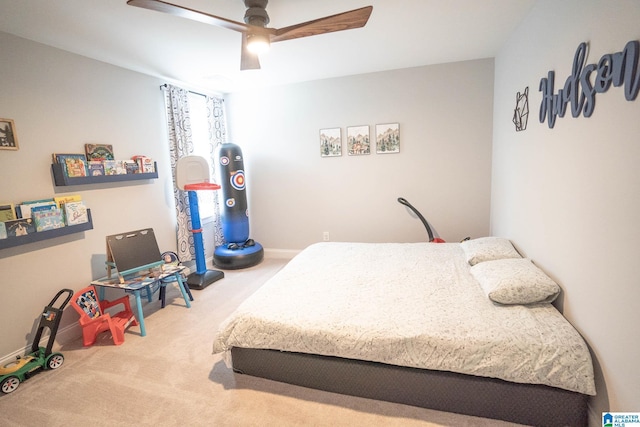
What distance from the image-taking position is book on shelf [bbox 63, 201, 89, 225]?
8.17 feet

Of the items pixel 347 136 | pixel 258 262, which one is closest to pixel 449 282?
pixel 347 136

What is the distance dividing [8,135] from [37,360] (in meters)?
1.68

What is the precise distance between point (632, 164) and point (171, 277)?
132 inches

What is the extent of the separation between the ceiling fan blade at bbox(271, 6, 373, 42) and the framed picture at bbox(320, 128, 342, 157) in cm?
205

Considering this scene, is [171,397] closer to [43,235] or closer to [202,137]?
[43,235]

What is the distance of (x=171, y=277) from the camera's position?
116 inches

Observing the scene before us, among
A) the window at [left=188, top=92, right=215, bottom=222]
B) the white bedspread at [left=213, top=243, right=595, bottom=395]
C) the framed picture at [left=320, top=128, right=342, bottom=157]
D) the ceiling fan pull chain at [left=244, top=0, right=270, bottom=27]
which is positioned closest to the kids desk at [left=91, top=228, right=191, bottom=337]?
the white bedspread at [left=213, top=243, right=595, bottom=395]

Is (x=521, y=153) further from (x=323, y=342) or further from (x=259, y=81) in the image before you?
(x=259, y=81)

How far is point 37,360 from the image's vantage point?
2.13 metres

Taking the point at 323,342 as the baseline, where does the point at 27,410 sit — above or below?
below

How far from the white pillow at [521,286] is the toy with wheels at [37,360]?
3.03m

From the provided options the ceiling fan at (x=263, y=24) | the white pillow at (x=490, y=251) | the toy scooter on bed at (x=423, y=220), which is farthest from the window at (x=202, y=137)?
the white pillow at (x=490, y=251)

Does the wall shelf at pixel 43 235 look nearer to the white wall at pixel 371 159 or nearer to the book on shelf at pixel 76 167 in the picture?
the book on shelf at pixel 76 167

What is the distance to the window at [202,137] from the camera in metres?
4.14
